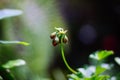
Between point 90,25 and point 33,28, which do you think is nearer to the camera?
point 33,28

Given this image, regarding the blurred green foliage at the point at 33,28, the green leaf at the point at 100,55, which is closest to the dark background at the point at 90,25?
the blurred green foliage at the point at 33,28

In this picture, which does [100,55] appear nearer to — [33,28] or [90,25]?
[33,28]

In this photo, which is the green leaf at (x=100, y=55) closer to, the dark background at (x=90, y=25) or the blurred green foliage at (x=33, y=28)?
the blurred green foliage at (x=33, y=28)

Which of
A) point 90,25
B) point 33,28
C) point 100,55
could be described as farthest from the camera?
point 90,25

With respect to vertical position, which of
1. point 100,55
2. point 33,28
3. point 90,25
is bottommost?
point 100,55

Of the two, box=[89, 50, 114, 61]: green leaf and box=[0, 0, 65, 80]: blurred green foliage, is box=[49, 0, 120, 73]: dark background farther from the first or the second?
box=[89, 50, 114, 61]: green leaf

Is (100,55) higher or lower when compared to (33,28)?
lower

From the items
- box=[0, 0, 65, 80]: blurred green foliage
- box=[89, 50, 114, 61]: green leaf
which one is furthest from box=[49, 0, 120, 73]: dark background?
box=[89, 50, 114, 61]: green leaf

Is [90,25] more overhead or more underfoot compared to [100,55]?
more overhead

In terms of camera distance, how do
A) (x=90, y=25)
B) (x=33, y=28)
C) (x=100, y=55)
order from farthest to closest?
1. (x=90, y=25)
2. (x=33, y=28)
3. (x=100, y=55)

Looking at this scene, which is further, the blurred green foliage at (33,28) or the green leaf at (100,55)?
the blurred green foliage at (33,28)

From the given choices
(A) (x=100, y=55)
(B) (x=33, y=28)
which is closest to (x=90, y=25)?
(B) (x=33, y=28)

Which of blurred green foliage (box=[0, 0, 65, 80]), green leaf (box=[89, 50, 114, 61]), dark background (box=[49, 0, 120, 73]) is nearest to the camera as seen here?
green leaf (box=[89, 50, 114, 61])
